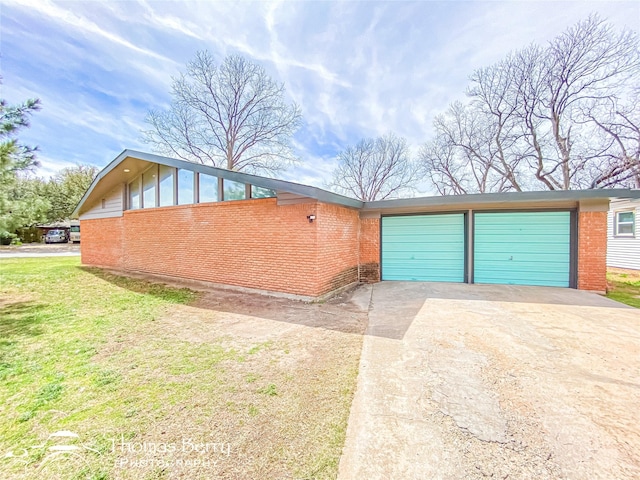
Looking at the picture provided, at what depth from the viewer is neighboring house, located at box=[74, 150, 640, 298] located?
6.27m

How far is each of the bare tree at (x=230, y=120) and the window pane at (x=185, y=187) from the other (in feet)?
39.0

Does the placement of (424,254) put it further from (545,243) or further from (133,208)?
(133,208)

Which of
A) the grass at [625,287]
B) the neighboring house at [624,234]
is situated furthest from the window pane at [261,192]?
the neighboring house at [624,234]

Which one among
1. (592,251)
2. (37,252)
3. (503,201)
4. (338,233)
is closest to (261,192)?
(338,233)

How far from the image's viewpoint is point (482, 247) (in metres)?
7.66

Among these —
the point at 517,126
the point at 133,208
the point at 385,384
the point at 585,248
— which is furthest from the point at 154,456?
the point at 517,126

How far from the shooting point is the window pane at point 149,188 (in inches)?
357

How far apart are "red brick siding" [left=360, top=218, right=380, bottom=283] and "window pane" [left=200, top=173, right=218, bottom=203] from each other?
4.68 m

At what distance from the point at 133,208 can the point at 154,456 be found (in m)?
10.5

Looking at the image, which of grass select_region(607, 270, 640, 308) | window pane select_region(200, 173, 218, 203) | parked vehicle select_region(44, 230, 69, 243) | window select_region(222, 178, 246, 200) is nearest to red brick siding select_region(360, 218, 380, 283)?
window select_region(222, 178, 246, 200)

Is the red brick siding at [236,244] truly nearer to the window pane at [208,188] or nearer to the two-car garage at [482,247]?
the window pane at [208,188]

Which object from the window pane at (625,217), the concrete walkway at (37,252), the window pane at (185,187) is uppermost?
the window pane at (185,187)

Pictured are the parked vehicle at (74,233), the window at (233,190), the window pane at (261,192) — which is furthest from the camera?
the parked vehicle at (74,233)

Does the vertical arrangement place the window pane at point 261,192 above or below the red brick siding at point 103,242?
above
